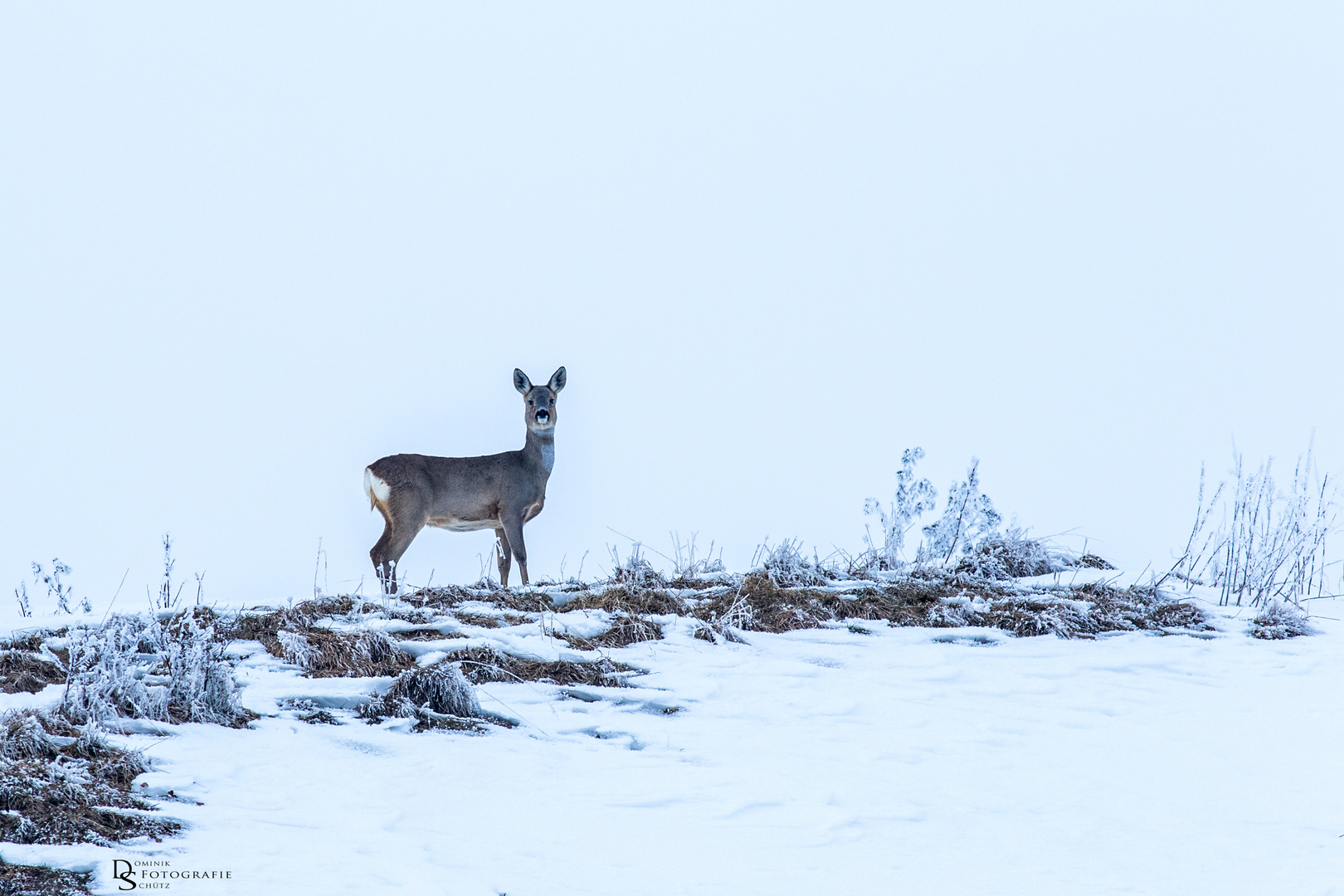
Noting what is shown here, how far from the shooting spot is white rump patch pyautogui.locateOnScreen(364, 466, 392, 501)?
476 inches

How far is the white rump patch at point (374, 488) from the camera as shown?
12078 millimetres

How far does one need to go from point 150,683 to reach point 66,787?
1.50 metres

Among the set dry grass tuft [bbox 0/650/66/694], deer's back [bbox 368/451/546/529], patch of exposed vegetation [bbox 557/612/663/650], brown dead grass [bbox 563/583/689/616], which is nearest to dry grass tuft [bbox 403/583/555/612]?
brown dead grass [bbox 563/583/689/616]

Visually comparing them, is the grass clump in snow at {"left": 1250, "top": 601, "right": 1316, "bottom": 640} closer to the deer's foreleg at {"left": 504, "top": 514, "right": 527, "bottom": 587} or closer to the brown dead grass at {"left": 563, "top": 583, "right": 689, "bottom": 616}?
the brown dead grass at {"left": 563, "top": 583, "right": 689, "bottom": 616}

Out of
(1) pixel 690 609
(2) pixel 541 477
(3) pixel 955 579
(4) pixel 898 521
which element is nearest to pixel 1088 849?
(1) pixel 690 609

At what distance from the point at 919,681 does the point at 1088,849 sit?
80.9 inches

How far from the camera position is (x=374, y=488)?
12.2 metres

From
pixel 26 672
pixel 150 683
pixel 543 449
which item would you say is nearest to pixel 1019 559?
pixel 543 449

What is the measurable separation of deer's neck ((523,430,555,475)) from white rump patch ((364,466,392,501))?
1615 millimetres

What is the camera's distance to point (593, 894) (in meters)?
3.61

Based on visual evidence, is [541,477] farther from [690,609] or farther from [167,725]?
[167,725]

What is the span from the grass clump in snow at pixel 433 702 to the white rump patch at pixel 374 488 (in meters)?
6.83
